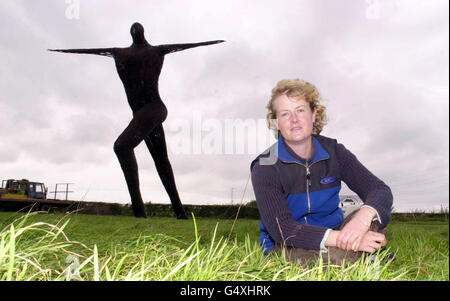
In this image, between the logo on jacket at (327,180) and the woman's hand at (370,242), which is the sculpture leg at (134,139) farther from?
the woman's hand at (370,242)

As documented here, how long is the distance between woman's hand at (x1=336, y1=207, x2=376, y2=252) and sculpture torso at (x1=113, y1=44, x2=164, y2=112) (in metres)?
1.76

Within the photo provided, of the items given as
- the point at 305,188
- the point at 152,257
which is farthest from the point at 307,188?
the point at 152,257

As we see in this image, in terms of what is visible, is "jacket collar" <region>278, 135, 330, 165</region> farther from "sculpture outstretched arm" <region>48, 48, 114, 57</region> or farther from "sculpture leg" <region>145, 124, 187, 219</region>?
"sculpture outstretched arm" <region>48, 48, 114, 57</region>

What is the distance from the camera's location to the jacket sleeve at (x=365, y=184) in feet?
7.84

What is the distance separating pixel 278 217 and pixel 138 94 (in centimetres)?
151

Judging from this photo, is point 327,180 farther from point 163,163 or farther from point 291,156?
point 163,163

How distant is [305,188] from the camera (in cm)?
263

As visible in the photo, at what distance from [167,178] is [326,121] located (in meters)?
1.51

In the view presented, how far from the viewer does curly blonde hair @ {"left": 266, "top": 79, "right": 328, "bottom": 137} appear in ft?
9.07

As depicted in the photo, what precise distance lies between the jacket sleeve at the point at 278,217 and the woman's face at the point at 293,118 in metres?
0.26

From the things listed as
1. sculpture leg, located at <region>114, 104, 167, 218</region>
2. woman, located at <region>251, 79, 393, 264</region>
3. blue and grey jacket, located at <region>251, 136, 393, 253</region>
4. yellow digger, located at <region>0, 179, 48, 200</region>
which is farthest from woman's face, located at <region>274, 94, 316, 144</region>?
yellow digger, located at <region>0, 179, 48, 200</region>
